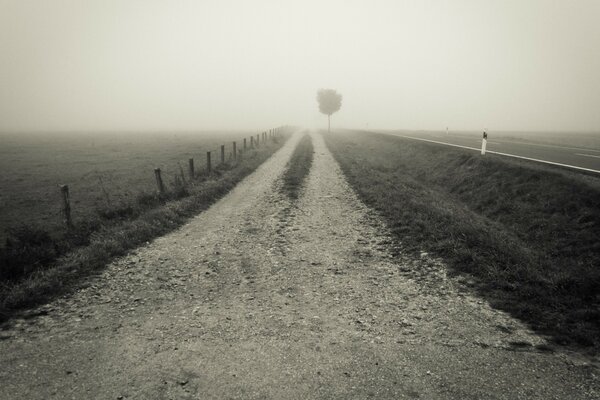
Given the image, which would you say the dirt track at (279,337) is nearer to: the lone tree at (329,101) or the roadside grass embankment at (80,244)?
the roadside grass embankment at (80,244)

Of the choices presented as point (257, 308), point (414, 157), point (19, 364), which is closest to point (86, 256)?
point (19, 364)

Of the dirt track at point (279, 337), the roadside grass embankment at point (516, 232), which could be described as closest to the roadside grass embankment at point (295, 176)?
the roadside grass embankment at point (516, 232)

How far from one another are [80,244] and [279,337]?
23.2 feet

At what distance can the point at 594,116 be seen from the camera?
114m

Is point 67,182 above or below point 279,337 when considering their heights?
above

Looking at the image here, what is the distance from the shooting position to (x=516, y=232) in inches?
376

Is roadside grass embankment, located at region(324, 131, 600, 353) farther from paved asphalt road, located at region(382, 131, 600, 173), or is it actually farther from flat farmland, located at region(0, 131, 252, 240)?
flat farmland, located at region(0, 131, 252, 240)

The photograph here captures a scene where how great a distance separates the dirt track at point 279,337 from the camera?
387 centimetres

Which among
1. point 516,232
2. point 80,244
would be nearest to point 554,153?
point 516,232

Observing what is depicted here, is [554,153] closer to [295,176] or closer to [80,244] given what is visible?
[295,176]

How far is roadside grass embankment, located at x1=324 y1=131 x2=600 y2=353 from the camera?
538 centimetres

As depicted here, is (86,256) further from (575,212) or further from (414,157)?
(414,157)

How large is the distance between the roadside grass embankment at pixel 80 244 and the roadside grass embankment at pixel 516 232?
720 cm

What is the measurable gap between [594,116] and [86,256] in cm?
15582
